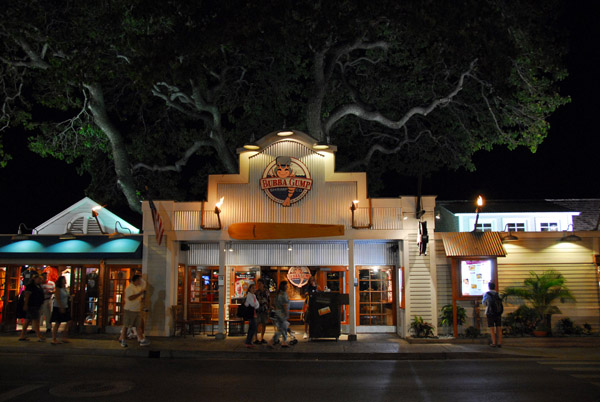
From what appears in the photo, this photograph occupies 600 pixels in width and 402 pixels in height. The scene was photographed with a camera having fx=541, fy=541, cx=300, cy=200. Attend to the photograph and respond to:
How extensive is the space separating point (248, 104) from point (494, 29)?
11039 millimetres

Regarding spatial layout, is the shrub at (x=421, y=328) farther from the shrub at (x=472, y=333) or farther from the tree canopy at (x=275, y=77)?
the tree canopy at (x=275, y=77)

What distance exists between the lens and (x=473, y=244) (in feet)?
52.4

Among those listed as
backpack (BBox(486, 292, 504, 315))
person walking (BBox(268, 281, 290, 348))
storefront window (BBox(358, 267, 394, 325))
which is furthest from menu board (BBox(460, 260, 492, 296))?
person walking (BBox(268, 281, 290, 348))

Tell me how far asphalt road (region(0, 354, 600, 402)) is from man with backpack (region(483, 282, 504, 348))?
1803 mm

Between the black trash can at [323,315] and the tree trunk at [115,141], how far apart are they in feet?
32.3

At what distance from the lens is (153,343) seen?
14898mm

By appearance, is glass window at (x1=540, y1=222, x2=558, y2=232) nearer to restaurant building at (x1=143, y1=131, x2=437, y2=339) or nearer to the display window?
restaurant building at (x1=143, y1=131, x2=437, y2=339)

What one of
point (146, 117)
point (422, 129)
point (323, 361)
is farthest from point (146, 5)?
point (422, 129)

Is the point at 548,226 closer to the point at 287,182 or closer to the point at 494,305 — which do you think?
Result: the point at 494,305

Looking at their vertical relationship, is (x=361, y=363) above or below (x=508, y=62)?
below

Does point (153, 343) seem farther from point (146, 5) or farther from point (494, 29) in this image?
point (494, 29)

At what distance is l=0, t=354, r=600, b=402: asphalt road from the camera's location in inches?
341

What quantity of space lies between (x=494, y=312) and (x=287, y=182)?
691 centimetres

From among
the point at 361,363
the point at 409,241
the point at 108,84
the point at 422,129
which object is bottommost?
the point at 361,363
